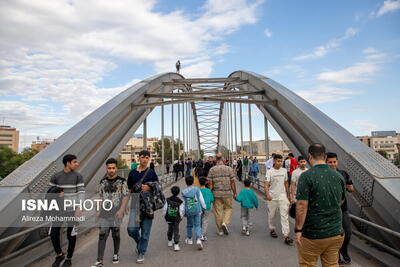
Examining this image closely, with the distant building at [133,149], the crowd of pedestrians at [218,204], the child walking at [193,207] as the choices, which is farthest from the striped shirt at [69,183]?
the distant building at [133,149]

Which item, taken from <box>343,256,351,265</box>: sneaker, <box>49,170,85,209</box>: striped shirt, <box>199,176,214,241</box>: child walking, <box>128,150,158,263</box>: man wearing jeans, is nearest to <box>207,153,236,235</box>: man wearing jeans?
<box>199,176,214,241</box>: child walking

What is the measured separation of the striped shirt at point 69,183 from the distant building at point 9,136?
125744 millimetres

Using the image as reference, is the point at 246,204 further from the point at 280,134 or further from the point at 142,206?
the point at 280,134

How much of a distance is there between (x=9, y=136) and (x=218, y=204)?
132 m

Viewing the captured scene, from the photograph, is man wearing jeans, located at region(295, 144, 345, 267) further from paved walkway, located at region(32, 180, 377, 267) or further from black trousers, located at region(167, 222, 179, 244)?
black trousers, located at region(167, 222, 179, 244)

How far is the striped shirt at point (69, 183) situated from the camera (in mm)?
3633

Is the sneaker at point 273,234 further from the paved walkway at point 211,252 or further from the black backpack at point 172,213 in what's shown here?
the black backpack at point 172,213

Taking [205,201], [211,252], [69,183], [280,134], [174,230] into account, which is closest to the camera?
[69,183]

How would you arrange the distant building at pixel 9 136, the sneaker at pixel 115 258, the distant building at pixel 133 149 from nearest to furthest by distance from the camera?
1. the sneaker at pixel 115 258
2. the distant building at pixel 133 149
3. the distant building at pixel 9 136

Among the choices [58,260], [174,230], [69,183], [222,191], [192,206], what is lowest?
[58,260]

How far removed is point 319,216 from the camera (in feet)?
7.92

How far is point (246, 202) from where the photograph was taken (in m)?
5.06

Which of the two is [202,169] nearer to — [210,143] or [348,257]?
[348,257]

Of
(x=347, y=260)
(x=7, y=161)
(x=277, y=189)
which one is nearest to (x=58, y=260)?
(x=277, y=189)
